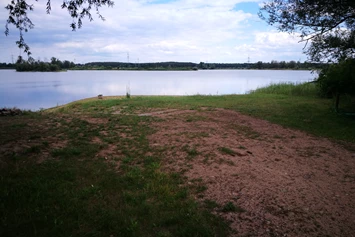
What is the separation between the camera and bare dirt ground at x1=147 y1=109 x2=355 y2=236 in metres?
3.32

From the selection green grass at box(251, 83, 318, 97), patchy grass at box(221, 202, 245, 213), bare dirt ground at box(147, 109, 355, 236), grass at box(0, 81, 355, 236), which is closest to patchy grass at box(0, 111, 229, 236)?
grass at box(0, 81, 355, 236)

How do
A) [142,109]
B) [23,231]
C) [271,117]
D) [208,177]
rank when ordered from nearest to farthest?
[23,231] → [208,177] → [271,117] → [142,109]

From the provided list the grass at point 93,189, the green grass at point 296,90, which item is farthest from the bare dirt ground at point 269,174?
the green grass at point 296,90

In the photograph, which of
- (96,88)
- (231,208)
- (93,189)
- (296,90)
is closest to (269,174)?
(231,208)

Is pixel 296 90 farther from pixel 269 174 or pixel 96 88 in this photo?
pixel 96 88

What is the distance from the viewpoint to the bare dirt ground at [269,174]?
332cm

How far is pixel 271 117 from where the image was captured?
32.8 ft

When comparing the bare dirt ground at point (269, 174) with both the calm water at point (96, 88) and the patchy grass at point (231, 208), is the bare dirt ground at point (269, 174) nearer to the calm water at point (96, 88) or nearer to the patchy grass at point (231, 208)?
the patchy grass at point (231, 208)

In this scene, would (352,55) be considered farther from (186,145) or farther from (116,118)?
(116,118)

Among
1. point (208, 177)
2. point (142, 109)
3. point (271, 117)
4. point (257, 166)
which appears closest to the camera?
point (208, 177)

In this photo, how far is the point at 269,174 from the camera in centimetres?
465

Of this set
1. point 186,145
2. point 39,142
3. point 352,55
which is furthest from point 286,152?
→ point 352,55

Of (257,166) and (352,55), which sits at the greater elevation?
(352,55)

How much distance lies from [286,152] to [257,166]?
1297mm
